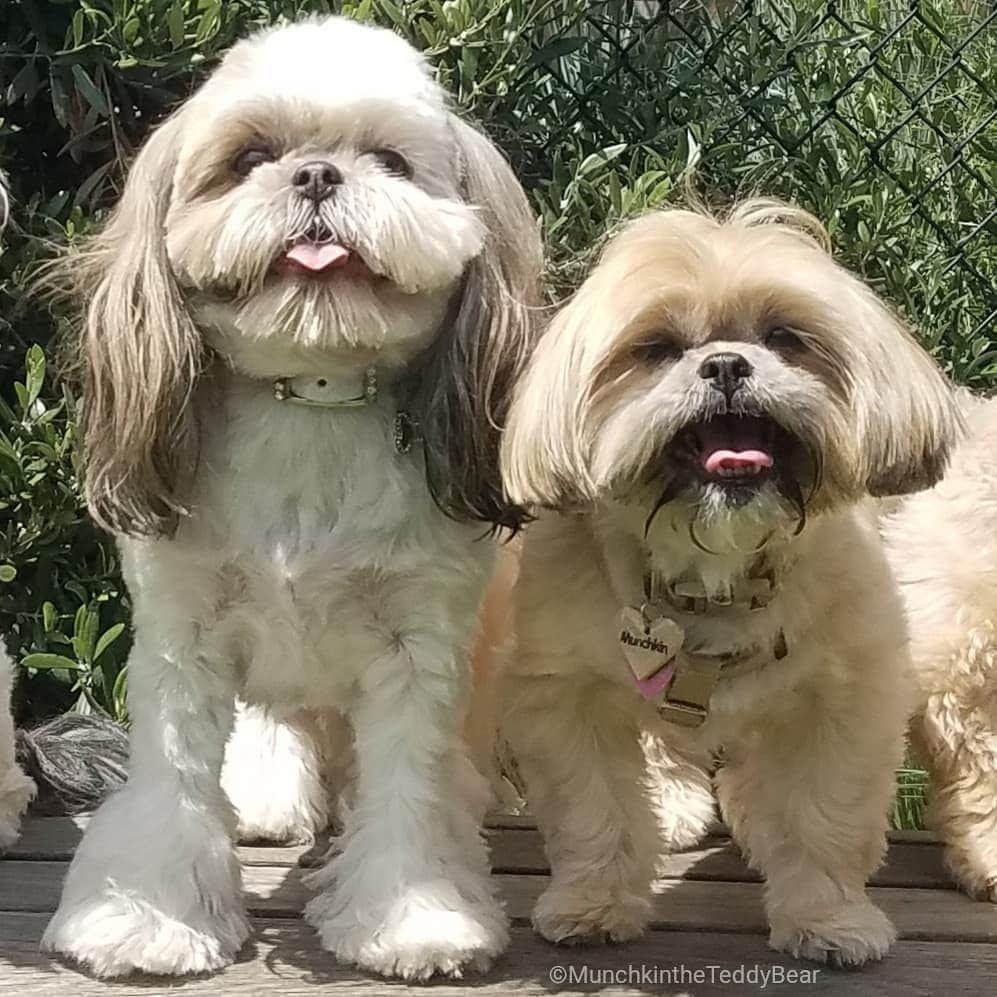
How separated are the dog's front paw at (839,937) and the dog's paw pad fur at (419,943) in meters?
0.35

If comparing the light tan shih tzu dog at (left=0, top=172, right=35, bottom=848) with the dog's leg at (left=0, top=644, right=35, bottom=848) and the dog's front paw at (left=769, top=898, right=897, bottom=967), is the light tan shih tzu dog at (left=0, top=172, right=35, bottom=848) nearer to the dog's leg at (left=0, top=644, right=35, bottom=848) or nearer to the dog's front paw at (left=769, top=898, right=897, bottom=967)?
the dog's leg at (left=0, top=644, right=35, bottom=848)

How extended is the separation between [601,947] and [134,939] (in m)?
0.56

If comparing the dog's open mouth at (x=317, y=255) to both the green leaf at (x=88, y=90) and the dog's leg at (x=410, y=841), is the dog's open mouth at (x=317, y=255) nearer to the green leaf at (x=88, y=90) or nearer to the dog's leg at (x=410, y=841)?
the dog's leg at (x=410, y=841)

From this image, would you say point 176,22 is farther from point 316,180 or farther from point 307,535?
point 307,535

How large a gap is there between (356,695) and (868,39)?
1.69 m

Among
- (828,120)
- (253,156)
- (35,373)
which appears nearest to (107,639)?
(35,373)

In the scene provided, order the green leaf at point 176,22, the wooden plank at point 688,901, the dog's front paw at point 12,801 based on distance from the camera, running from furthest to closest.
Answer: the green leaf at point 176,22 < the dog's front paw at point 12,801 < the wooden plank at point 688,901

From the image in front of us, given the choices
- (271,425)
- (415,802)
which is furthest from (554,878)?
(271,425)

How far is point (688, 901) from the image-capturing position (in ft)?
6.55

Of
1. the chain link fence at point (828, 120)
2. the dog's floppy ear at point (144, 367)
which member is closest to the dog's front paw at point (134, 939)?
the dog's floppy ear at point (144, 367)

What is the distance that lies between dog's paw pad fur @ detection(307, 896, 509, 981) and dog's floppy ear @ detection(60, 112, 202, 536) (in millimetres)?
520

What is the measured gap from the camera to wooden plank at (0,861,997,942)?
1.91 m

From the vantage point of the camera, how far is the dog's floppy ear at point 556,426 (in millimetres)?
1609

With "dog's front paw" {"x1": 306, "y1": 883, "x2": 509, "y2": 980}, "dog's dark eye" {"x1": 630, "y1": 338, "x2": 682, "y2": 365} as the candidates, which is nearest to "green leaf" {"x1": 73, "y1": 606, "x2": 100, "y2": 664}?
"dog's front paw" {"x1": 306, "y1": 883, "x2": 509, "y2": 980}
